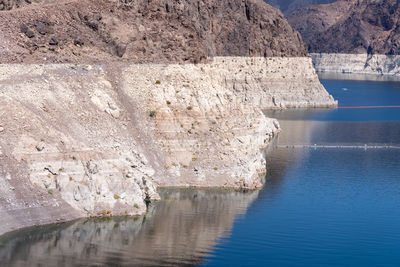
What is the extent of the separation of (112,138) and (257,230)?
17.0m

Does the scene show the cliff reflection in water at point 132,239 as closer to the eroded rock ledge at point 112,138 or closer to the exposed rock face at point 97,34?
the eroded rock ledge at point 112,138

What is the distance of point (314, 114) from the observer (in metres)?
151

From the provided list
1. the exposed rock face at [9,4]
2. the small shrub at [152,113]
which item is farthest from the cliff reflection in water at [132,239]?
the exposed rock face at [9,4]

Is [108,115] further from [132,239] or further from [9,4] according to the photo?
[9,4]

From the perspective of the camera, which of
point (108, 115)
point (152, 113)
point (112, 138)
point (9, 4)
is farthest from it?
point (9, 4)

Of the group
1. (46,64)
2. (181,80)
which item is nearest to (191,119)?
(181,80)

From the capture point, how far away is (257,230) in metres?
57.6

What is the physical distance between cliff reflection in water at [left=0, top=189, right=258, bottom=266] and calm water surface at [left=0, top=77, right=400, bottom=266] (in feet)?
0.22

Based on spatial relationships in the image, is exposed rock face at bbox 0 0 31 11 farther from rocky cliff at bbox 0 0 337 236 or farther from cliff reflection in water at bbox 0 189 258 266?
cliff reflection in water at bbox 0 189 258 266

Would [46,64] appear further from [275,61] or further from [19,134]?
[275,61]

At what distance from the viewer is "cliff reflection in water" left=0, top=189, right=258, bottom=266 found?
4956 centimetres

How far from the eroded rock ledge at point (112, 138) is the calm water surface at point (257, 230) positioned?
5.77 ft

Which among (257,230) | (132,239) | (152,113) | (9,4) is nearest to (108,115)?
(152,113)

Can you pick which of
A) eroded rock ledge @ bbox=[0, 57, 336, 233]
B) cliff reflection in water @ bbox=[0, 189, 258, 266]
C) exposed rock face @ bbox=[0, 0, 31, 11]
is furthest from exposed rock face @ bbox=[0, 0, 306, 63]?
cliff reflection in water @ bbox=[0, 189, 258, 266]
